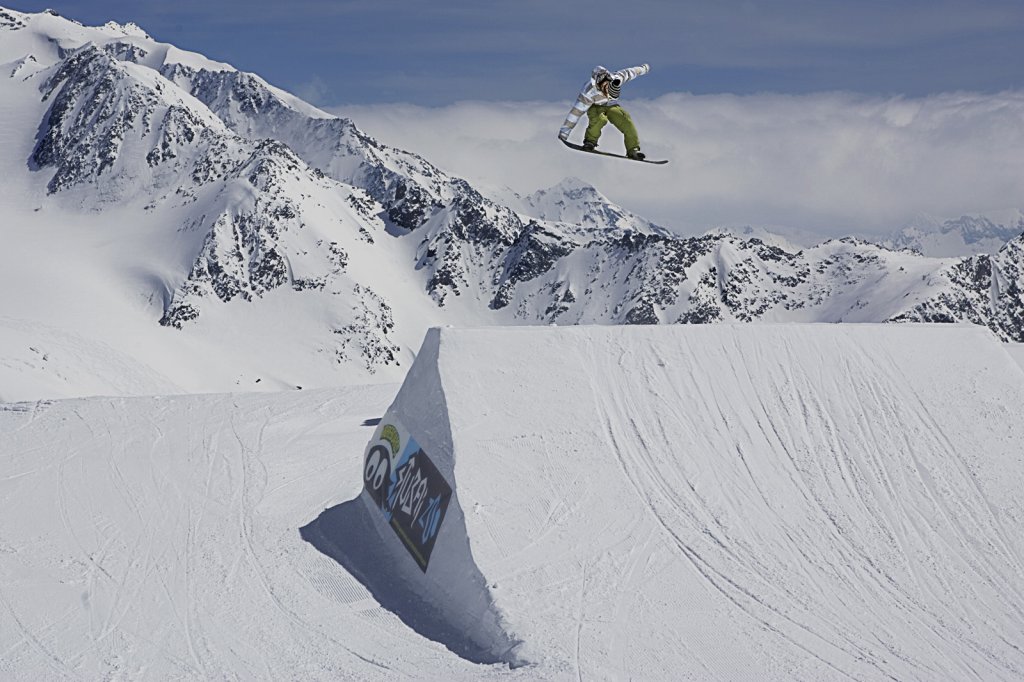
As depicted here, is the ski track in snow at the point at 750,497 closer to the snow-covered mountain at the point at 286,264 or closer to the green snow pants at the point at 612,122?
the green snow pants at the point at 612,122

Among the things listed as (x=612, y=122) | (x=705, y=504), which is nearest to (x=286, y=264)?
(x=705, y=504)

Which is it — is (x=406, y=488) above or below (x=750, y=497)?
below

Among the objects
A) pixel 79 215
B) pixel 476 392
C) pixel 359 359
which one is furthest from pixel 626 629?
pixel 79 215

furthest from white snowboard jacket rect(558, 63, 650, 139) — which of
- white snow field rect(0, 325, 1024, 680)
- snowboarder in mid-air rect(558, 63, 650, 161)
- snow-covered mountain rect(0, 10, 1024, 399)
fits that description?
snow-covered mountain rect(0, 10, 1024, 399)

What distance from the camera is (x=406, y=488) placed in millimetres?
18000

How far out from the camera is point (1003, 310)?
14375cm

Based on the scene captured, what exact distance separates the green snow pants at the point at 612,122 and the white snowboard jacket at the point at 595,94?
198 millimetres

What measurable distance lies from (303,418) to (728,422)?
14.0 meters

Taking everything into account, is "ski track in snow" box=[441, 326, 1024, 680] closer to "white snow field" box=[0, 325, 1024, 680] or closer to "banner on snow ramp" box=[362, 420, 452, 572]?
"white snow field" box=[0, 325, 1024, 680]

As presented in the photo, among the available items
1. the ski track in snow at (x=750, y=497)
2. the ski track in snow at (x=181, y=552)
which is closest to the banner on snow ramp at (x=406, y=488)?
the ski track in snow at (x=750, y=497)

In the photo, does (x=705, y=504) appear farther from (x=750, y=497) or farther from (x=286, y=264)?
(x=286, y=264)

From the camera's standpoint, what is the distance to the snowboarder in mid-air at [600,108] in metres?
13.3

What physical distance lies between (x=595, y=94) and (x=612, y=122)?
100 centimetres

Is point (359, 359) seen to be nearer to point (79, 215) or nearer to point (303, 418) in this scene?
point (79, 215)
